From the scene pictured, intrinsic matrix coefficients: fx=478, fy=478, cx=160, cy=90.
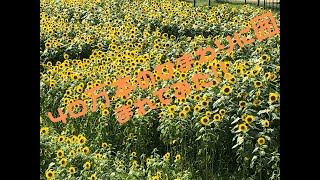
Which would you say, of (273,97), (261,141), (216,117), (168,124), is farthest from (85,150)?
(273,97)

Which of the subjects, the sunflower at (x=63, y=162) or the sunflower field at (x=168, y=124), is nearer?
the sunflower at (x=63, y=162)

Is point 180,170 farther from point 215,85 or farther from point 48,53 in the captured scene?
point 48,53

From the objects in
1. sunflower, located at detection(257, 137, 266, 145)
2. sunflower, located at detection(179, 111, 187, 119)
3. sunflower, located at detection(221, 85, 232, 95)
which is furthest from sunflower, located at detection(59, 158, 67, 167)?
sunflower, located at detection(221, 85, 232, 95)

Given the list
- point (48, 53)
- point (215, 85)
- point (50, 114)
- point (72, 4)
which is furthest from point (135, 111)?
point (72, 4)

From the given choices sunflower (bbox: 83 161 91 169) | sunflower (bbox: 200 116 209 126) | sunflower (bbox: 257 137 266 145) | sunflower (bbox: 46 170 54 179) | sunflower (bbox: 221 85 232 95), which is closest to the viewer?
sunflower (bbox: 46 170 54 179)

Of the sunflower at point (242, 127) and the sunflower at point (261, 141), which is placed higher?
the sunflower at point (242, 127)

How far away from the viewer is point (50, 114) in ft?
17.0

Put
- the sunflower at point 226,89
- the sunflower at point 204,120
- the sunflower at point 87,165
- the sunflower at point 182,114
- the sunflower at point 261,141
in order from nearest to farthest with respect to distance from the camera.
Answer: the sunflower at point 87,165 < the sunflower at point 261,141 < the sunflower at point 204,120 < the sunflower at point 182,114 < the sunflower at point 226,89

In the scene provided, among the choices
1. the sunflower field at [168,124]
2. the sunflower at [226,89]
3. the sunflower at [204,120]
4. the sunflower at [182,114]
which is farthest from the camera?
the sunflower at [226,89]

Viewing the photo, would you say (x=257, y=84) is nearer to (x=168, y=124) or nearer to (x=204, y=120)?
(x=204, y=120)

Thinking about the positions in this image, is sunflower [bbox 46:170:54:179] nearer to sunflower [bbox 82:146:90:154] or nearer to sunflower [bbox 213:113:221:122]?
sunflower [bbox 82:146:90:154]

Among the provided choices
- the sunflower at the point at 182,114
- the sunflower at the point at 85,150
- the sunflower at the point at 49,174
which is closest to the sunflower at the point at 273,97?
the sunflower at the point at 182,114

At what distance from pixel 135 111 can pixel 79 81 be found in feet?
3.90

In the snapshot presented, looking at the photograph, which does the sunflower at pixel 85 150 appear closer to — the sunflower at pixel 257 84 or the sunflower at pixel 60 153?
the sunflower at pixel 60 153
